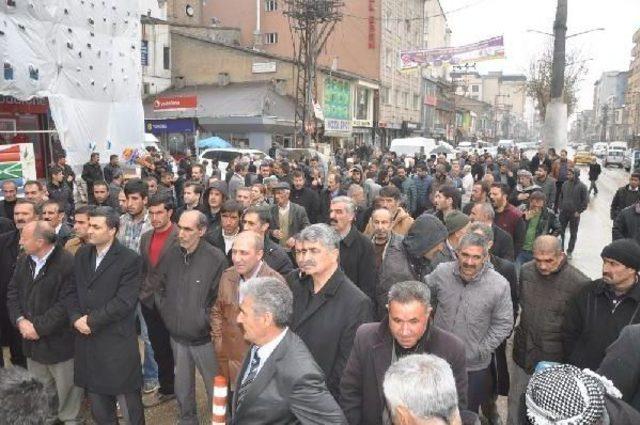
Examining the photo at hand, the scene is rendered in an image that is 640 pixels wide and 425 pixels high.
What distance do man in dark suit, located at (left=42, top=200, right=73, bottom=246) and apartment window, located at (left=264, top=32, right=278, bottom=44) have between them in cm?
3833

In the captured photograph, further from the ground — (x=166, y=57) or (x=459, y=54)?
(x=166, y=57)

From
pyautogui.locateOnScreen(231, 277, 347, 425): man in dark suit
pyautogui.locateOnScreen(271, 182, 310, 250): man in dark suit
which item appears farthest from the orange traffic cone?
pyautogui.locateOnScreen(271, 182, 310, 250): man in dark suit

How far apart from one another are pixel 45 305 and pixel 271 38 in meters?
40.4

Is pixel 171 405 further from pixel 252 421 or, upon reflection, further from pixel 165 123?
pixel 165 123

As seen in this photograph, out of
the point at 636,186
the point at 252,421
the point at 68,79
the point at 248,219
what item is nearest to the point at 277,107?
the point at 68,79

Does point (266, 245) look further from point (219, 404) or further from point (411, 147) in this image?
point (411, 147)

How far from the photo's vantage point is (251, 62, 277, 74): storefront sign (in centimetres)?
3222

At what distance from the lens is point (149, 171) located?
1302cm

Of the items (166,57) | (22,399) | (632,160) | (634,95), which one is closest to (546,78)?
(632,160)

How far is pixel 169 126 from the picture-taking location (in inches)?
1171

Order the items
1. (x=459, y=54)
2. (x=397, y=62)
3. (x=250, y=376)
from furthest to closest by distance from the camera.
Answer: (x=397, y=62) → (x=459, y=54) → (x=250, y=376)

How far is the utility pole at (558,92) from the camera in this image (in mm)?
15688

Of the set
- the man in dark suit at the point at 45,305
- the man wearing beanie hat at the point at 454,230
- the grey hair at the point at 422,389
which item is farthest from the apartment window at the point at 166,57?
the grey hair at the point at 422,389

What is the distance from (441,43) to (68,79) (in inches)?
2059
